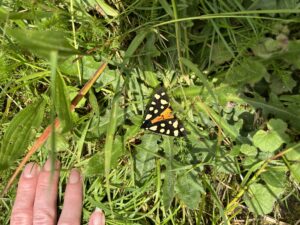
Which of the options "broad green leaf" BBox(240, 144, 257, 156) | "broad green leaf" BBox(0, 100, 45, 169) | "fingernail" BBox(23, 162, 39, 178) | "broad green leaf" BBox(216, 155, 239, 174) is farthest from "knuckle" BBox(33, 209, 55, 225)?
"broad green leaf" BBox(240, 144, 257, 156)


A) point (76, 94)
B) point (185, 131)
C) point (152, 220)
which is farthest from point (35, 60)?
point (152, 220)

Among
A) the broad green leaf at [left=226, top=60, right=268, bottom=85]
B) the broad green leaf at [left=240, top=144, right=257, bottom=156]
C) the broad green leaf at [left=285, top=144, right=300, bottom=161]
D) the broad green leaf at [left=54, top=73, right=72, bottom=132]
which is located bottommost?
the broad green leaf at [left=285, top=144, right=300, bottom=161]

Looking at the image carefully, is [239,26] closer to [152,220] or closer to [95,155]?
[95,155]

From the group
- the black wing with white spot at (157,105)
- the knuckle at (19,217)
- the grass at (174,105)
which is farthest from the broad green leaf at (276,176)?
the knuckle at (19,217)

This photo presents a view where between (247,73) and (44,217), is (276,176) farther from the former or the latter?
(44,217)

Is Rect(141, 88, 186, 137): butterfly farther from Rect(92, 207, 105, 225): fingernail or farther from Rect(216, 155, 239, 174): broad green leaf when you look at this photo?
Rect(92, 207, 105, 225): fingernail

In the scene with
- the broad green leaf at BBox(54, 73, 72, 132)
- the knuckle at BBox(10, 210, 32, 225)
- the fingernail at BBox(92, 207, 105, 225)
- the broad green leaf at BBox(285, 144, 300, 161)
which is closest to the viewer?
the broad green leaf at BBox(54, 73, 72, 132)

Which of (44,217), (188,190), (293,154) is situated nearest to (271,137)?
(293,154)

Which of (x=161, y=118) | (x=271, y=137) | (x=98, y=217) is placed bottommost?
(x=98, y=217)
